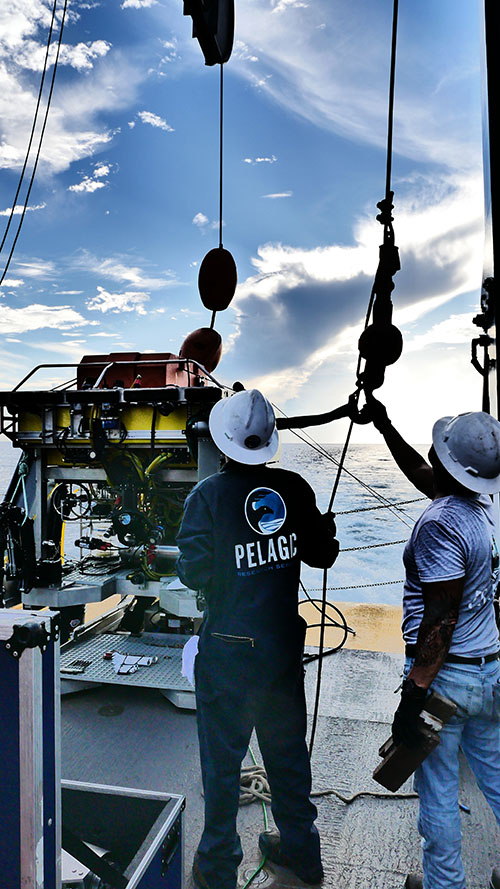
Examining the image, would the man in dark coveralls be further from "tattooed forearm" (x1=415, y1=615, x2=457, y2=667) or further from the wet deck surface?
"tattooed forearm" (x1=415, y1=615, x2=457, y2=667)

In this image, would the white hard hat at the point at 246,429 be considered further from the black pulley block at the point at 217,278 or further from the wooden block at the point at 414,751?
the black pulley block at the point at 217,278

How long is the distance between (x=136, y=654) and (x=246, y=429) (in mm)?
2854

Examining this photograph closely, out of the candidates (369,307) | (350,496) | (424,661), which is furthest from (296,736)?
(350,496)

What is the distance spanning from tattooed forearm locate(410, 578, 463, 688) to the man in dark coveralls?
0.58 metres

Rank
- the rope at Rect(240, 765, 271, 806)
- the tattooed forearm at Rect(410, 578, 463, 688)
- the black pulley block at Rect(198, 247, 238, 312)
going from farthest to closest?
the black pulley block at Rect(198, 247, 238, 312) → the rope at Rect(240, 765, 271, 806) → the tattooed forearm at Rect(410, 578, 463, 688)

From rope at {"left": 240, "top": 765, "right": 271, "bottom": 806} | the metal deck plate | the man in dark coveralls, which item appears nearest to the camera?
the man in dark coveralls

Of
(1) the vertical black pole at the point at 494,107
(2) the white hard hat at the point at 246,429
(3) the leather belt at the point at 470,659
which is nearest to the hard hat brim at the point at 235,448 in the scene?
(2) the white hard hat at the point at 246,429

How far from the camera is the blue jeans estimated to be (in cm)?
200

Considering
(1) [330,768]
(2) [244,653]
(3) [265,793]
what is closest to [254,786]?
(3) [265,793]

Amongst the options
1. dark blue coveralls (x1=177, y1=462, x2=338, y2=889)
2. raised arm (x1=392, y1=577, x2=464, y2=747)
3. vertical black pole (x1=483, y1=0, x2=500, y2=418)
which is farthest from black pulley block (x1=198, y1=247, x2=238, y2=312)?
raised arm (x1=392, y1=577, x2=464, y2=747)

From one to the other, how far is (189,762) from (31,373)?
10.5ft

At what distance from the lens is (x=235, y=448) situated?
7.91 ft

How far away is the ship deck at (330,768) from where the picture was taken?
2535mm

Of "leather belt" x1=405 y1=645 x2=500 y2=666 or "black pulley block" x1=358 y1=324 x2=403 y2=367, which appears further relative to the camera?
"black pulley block" x1=358 y1=324 x2=403 y2=367
